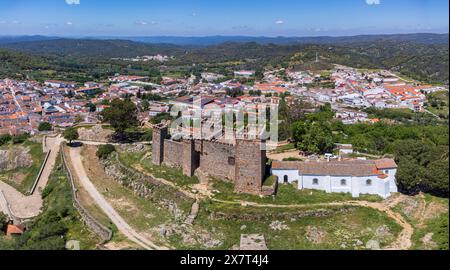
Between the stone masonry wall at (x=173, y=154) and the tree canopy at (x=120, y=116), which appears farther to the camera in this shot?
the tree canopy at (x=120, y=116)

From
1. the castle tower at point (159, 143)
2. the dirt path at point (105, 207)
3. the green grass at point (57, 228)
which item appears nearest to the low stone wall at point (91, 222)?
the green grass at point (57, 228)

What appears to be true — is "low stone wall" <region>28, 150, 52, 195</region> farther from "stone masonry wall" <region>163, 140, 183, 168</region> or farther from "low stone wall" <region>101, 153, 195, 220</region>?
"stone masonry wall" <region>163, 140, 183, 168</region>

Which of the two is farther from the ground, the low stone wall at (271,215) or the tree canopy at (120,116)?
the tree canopy at (120,116)

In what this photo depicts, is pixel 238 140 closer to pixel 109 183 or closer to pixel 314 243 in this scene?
pixel 314 243

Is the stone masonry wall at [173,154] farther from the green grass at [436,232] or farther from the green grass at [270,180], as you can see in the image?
the green grass at [436,232]

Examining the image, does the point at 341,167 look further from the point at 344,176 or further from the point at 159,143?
the point at 159,143
